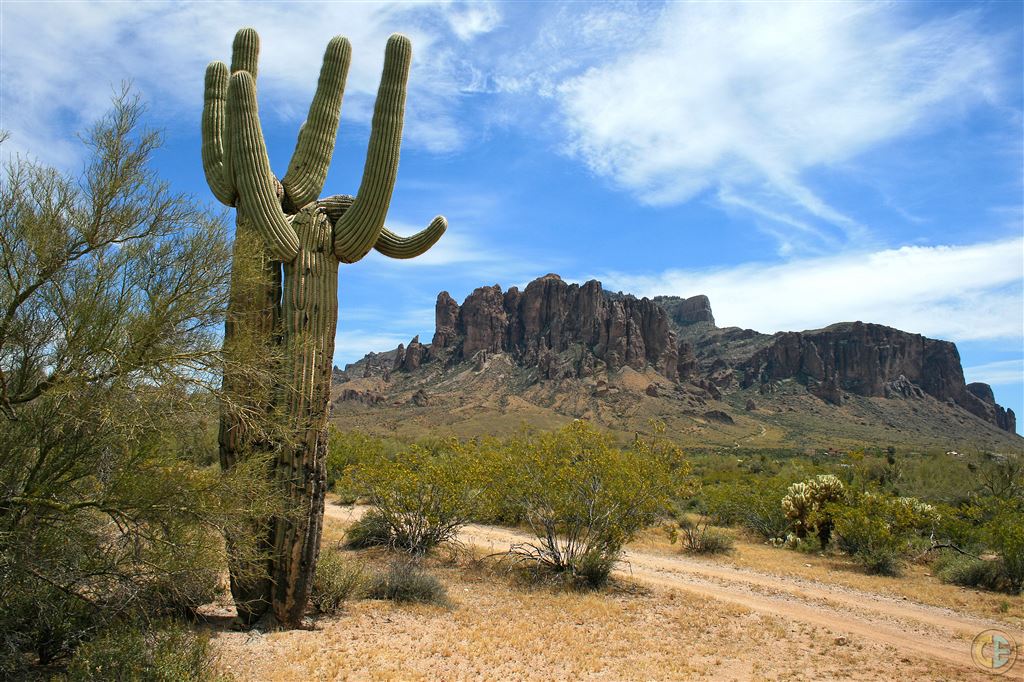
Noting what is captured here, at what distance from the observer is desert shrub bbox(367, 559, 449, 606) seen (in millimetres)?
8531

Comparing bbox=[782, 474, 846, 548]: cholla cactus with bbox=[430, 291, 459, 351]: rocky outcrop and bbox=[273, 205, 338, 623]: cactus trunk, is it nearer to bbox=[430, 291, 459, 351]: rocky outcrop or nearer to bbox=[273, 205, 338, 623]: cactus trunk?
bbox=[273, 205, 338, 623]: cactus trunk

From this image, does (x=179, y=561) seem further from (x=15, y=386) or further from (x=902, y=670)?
(x=902, y=670)

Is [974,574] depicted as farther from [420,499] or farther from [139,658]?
[139,658]

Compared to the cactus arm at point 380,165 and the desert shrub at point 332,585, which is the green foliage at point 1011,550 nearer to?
the desert shrub at point 332,585

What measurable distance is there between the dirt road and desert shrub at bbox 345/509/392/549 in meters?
2.24

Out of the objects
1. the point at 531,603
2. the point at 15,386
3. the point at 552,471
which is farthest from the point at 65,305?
the point at 552,471

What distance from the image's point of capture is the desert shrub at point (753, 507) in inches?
668

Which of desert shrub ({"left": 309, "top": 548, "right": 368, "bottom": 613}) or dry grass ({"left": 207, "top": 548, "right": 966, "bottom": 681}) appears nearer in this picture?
dry grass ({"left": 207, "top": 548, "right": 966, "bottom": 681})

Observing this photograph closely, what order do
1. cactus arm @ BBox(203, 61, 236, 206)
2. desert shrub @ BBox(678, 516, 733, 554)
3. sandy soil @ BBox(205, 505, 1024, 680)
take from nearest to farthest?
sandy soil @ BBox(205, 505, 1024, 680) → cactus arm @ BBox(203, 61, 236, 206) → desert shrub @ BBox(678, 516, 733, 554)

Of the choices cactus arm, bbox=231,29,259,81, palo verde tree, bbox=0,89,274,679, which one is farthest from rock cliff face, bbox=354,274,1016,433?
palo verde tree, bbox=0,89,274,679

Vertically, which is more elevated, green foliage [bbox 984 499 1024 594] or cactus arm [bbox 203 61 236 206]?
cactus arm [bbox 203 61 236 206]

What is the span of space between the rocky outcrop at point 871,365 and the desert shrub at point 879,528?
93.1 m

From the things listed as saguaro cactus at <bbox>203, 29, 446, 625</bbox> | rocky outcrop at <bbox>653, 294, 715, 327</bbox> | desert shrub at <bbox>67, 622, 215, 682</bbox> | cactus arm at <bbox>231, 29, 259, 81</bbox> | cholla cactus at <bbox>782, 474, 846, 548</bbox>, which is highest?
rocky outcrop at <bbox>653, 294, 715, 327</bbox>

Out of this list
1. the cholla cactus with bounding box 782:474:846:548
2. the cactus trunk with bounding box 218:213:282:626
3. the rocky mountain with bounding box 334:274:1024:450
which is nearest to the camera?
the cactus trunk with bounding box 218:213:282:626
